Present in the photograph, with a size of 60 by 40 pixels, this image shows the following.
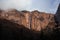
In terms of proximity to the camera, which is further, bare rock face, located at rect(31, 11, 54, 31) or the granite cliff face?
bare rock face, located at rect(31, 11, 54, 31)

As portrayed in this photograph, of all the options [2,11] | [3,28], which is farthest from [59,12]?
[2,11]

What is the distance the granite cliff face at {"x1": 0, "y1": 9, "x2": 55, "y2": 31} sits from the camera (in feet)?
335

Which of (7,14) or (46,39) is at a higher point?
(7,14)

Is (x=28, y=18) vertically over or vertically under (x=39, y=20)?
over

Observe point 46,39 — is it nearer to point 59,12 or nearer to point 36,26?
point 59,12

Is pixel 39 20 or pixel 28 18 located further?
pixel 39 20

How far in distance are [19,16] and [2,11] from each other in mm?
10205

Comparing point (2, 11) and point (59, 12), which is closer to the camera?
point (59, 12)

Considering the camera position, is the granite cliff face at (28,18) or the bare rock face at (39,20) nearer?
the granite cliff face at (28,18)

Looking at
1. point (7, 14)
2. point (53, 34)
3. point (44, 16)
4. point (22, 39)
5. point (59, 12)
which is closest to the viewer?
point (53, 34)

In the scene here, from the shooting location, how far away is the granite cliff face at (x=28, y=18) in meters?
102

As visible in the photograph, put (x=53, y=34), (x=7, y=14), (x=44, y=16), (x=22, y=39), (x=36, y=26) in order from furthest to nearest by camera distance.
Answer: (x=44, y=16) < (x=36, y=26) < (x=7, y=14) < (x=22, y=39) < (x=53, y=34)

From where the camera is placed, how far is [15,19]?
103188mm

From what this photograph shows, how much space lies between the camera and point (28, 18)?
11106 cm
